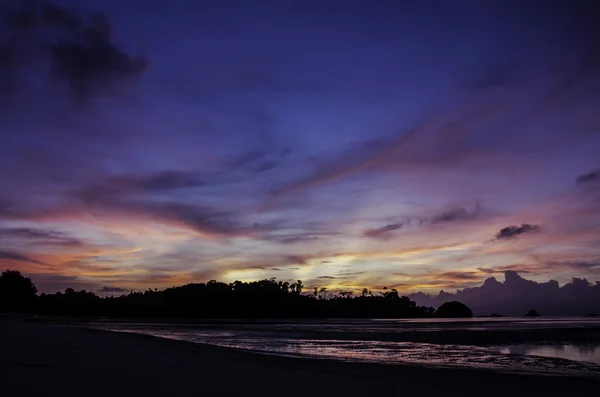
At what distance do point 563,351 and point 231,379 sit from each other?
67.9ft

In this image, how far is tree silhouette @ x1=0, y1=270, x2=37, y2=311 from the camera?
409 feet

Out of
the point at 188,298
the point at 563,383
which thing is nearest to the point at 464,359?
the point at 563,383

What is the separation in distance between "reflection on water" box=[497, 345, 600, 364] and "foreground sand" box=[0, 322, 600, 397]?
29.5ft

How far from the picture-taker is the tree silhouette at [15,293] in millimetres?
124688

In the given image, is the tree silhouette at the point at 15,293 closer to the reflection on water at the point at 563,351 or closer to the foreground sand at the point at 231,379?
the foreground sand at the point at 231,379

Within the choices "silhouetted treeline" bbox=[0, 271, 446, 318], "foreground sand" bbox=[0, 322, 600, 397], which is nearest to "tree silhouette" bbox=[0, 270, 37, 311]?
"silhouetted treeline" bbox=[0, 271, 446, 318]

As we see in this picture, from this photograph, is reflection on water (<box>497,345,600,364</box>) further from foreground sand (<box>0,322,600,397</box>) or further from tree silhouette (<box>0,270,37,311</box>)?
tree silhouette (<box>0,270,37,311</box>)

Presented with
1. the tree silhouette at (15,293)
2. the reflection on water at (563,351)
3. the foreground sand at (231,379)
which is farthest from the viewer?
the tree silhouette at (15,293)

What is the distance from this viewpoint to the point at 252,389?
11039 mm

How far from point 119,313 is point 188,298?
3100cm

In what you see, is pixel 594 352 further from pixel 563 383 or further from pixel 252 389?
pixel 252 389

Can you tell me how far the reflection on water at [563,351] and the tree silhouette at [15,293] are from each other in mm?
132870

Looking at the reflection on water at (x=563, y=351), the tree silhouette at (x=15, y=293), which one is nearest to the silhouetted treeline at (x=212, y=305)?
the tree silhouette at (x=15, y=293)

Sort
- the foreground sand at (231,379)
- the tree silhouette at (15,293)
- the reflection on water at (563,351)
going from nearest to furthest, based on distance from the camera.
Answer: the foreground sand at (231,379) < the reflection on water at (563,351) < the tree silhouette at (15,293)
